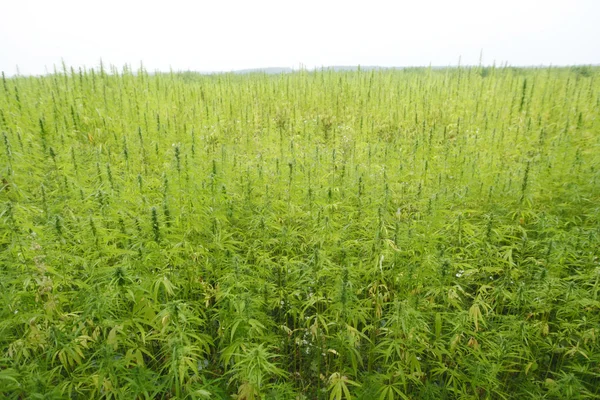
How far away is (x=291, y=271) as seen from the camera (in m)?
2.61

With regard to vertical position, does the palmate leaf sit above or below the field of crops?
below

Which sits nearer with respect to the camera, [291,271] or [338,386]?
[338,386]

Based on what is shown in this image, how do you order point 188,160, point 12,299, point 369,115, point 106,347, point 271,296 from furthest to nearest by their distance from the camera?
1. point 369,115
2. point 188,160
3. point 271,296
4. point 12,299
5. point 106,347

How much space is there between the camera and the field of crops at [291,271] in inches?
76.3

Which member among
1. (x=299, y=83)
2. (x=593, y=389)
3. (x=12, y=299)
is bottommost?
(x=593, y=389)

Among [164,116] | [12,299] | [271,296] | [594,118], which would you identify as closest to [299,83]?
[164,116]

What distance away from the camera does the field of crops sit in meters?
1.94

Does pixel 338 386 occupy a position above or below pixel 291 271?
below

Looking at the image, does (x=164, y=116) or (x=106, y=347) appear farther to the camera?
(x=164, y=116)

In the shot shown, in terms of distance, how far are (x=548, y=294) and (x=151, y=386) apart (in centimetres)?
250

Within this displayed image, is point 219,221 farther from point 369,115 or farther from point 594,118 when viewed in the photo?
point 594,118

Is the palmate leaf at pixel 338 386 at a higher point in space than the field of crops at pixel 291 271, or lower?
lower

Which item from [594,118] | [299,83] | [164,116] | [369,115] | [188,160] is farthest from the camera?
[299,83]

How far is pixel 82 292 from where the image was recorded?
216cm
